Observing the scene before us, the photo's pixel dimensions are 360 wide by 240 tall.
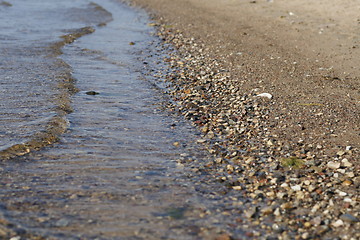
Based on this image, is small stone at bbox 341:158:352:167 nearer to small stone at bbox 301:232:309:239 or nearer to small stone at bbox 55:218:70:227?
small stone at bbox 301:232:309:239

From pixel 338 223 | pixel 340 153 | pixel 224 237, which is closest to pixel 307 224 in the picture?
pixel 338 223

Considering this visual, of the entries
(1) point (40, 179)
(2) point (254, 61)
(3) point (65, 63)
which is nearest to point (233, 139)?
(1) point (40, 179)

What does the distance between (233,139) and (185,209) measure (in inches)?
94.1

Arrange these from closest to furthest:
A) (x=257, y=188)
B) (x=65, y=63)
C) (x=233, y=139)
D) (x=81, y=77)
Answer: (x=257, y=188), (x=233, y=139), (x=81, y=77), (x=65, y=63)

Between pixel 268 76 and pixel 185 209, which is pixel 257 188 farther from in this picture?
pixel 268 76

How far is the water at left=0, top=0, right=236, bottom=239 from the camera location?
5.64 m

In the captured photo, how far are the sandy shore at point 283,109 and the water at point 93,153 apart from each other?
559 mm

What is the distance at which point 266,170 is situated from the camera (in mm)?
6918

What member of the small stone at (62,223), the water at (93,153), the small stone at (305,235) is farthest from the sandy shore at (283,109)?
the small stone at (62,223)

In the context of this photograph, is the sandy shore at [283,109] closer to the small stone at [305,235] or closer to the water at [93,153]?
the small stone at [305,235]

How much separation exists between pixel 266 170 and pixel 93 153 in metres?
2.49

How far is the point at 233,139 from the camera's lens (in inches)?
318

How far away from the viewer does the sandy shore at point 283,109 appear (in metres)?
5.93

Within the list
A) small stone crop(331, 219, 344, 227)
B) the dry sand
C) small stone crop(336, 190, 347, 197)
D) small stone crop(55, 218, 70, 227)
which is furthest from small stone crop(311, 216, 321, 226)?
small stone crop(55, 218, 70, 227)
